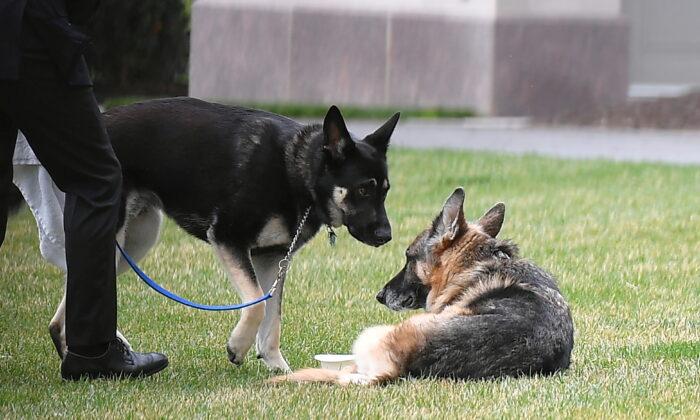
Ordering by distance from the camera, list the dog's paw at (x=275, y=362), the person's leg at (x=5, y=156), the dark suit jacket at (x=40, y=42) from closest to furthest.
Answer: the dark suit jacket at (x=40, y=42) < the person's leg at (x=5, y=156) < the dog's paw at (x=275, y=362)

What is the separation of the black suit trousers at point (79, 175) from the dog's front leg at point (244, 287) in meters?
0.77

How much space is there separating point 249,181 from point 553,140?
11.4 meters

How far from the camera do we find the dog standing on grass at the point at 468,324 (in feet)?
15.7

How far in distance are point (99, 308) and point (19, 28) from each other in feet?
3.78

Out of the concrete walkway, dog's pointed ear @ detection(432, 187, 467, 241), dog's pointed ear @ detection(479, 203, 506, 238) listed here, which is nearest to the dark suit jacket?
dog's pointed ear @ detection(432, 187, 467, 241)

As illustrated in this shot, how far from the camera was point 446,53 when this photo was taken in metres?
19.2

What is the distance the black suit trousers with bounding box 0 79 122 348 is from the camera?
4.65m

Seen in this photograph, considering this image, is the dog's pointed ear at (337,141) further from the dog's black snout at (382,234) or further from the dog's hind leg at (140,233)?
the dog's hind leg at (140,233)

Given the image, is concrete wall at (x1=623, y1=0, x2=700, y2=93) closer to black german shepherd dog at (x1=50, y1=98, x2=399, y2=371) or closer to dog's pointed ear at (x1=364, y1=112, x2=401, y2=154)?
dog's pointed ear at (x1=364, y1=112, x2=401, y2=154)

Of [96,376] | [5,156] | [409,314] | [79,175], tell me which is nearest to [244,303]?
[96,376]

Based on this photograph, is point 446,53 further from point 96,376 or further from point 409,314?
point 96,376

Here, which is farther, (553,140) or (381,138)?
(553,140)

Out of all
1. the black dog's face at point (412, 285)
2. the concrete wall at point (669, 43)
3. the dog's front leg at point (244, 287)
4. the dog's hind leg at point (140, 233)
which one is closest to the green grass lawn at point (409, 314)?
the dog's front leg at point (244, 287)

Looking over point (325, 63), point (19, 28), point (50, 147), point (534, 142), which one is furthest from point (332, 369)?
point (325, 63)
